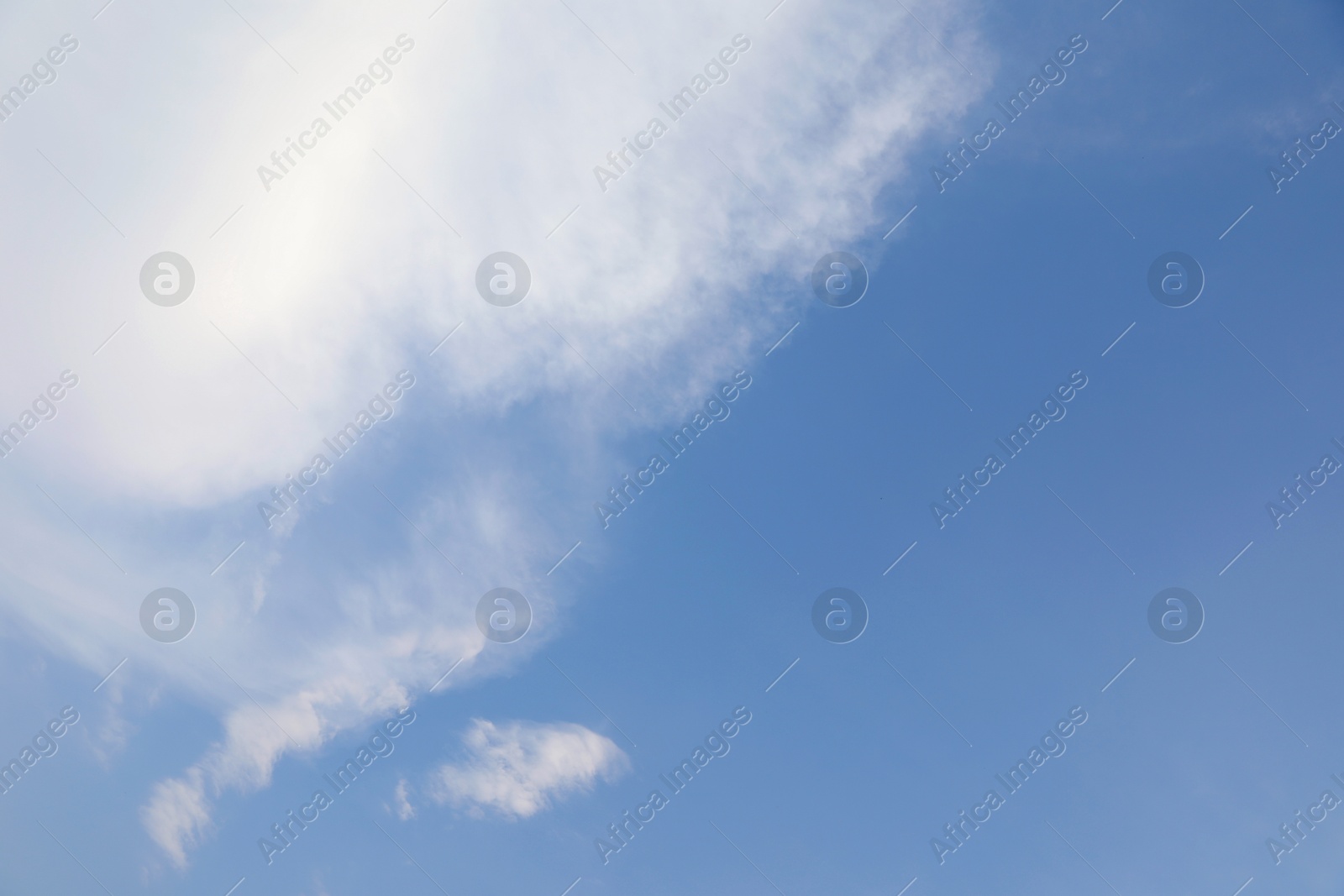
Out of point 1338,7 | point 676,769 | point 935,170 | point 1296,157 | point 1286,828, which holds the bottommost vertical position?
point 1286,828

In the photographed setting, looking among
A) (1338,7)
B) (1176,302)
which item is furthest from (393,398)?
(1338,7)

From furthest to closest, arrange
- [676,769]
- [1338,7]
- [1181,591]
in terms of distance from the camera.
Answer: [676,769]
[1181,591]
[1338,7]

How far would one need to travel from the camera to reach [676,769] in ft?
61.1

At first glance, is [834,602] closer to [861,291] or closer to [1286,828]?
[861,291]

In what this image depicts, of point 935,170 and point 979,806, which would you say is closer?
point 935,170

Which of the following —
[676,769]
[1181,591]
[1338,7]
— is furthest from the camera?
[676,769]

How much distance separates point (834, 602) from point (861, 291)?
29.4ft

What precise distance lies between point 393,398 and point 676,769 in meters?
13.7

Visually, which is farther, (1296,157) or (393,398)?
A: (393,398)

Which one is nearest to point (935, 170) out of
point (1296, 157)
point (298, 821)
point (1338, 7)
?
point (1296, 157)

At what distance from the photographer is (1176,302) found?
1689 cm

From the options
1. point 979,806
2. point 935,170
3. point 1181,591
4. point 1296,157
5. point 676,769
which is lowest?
point 979,806

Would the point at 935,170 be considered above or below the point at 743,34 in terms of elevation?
below

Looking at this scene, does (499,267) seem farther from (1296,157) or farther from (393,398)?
(1296,157)
